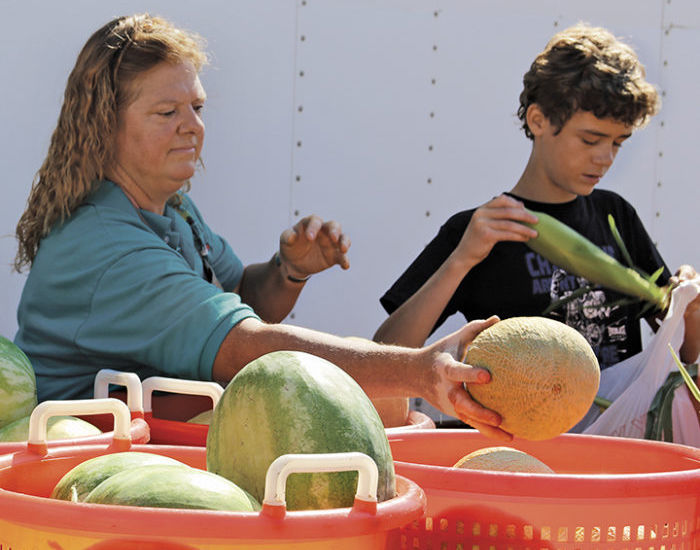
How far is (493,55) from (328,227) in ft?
4.33

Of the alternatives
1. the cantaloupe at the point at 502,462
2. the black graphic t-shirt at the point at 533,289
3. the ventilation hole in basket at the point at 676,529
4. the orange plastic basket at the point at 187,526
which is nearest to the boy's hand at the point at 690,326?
the black graphic t-shirt at the point at 533,289

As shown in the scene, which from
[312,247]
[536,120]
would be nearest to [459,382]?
[312,247]

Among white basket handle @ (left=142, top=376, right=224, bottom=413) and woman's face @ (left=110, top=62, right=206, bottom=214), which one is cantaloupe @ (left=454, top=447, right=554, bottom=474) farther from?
woman's face @ (left=110, top=62, right=206, bottom=214)

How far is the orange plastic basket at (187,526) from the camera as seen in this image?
100 centimetres

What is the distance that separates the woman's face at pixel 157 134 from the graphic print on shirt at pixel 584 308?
123 centimetres

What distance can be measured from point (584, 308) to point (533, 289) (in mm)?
174

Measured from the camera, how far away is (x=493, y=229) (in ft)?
9.67

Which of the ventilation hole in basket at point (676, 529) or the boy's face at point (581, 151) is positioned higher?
the boy's face at point (581, 151)

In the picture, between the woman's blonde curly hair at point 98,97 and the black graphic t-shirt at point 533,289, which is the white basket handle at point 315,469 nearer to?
the woman's blonde curly hair at point 98,97

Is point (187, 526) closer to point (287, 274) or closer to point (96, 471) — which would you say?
point (96, 471)

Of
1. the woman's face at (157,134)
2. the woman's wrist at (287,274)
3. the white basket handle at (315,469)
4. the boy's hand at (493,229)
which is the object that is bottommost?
the woman's wrist at (287,274)

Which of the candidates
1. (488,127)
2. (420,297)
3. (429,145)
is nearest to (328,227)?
(420,297)

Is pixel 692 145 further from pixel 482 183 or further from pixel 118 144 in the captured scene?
pixel 118 144

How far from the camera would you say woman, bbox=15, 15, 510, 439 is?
218 centimetres
